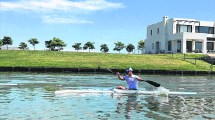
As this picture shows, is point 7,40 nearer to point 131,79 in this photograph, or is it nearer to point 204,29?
point 204,29

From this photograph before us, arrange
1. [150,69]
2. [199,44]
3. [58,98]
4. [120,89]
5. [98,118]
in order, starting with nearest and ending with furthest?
1. [98,118]
2. [58,98]
3. [120,89]
4. [150,69]
5. [199,44]

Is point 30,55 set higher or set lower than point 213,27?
lower

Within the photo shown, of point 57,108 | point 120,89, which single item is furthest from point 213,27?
point 57,108

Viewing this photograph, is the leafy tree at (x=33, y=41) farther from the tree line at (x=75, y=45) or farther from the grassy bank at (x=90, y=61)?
the grassy bank at (x=90, y=61)

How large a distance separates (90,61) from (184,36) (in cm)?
3579

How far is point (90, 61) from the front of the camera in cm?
8200

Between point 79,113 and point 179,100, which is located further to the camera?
point 179,100

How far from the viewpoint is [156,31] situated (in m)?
125

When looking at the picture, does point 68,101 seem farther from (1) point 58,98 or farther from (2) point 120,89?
(2) point 120,89

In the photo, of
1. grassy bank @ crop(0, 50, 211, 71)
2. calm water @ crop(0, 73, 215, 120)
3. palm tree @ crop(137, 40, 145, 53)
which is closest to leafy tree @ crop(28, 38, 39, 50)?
palm tree @ crop(137, 40, 145, 53)

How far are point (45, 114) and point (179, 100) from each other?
11.7 metres

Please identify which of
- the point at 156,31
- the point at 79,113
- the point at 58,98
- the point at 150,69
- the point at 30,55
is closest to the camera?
the point at 79,113

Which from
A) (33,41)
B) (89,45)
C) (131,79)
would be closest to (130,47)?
(89,45)

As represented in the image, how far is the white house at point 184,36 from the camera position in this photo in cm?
11031
